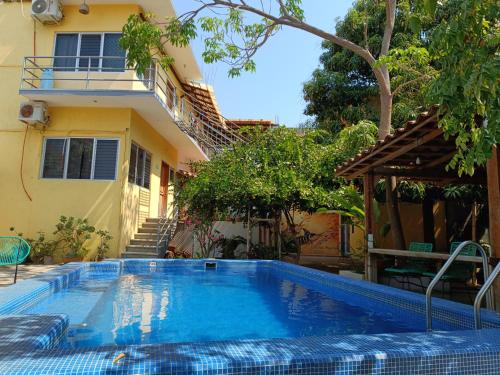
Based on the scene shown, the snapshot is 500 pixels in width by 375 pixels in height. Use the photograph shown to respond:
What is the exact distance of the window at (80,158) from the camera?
1294cm

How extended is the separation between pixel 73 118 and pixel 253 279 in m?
8.34

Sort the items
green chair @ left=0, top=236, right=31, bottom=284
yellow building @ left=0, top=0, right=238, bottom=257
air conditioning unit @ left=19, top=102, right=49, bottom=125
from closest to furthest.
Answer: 1. green chair @ left=0, top=236, right=31, bottom=284
2. air conditioning unit @ left=19, top=102, right=49, bottom=125
3. yellow building @ left=0, top=0, right=238, bottom=257

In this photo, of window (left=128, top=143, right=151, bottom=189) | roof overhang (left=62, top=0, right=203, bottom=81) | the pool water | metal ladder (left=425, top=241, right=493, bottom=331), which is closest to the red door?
window (left=128, top=143, right=151, bottom=189)

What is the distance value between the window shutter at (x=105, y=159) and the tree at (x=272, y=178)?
8.47ft

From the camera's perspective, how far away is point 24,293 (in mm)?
5348

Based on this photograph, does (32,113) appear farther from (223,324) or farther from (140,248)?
(223,324)

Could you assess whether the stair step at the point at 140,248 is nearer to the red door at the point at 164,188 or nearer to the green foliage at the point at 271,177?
the green foliage at the point at 271,177

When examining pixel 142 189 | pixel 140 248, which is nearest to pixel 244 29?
pixel 142 189

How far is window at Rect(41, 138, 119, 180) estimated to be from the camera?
12.9m

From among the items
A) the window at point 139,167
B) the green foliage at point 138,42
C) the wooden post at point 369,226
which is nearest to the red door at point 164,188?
the window at point 139,167

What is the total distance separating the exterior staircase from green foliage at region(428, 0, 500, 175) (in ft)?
36.3

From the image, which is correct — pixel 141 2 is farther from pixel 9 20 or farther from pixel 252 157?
pixel 252 157

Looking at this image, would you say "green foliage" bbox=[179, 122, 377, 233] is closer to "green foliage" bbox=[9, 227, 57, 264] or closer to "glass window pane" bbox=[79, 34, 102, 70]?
"green foliage" bbox=[9, 227, 57, 264]

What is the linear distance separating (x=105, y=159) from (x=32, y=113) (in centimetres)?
267
